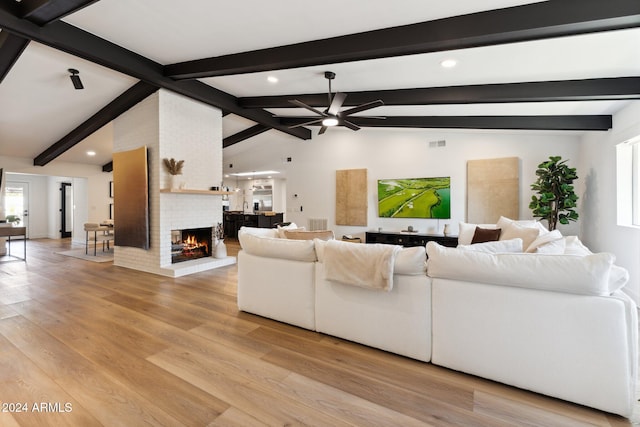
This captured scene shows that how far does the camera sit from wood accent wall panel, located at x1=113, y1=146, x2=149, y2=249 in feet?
16.4

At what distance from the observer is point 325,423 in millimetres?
1554

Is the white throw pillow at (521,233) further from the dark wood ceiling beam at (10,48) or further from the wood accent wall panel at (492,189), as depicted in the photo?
the dark wood ceiling beam at (10,48)

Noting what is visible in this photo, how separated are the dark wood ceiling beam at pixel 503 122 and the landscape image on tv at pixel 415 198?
124 cm

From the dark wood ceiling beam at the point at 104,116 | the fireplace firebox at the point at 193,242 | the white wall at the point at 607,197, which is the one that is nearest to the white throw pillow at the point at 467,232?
the white wall at the point at 607,197

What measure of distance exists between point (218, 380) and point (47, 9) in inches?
149

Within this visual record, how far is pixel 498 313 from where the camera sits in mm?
1899

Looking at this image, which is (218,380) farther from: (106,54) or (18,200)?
(18,200)

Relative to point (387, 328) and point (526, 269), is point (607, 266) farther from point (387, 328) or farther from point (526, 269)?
point (387, 328)

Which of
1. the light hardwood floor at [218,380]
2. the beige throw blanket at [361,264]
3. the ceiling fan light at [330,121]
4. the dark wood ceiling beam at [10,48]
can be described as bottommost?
the light hardwood floor at [218,380]

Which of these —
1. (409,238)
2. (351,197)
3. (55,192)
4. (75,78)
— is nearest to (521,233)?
(409,238)

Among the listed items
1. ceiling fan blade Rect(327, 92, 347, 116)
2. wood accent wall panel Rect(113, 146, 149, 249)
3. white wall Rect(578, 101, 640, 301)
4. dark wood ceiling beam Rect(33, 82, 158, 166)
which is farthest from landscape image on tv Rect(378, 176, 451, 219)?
dark wood ceiling beam Rect(33, 82, 158, 166)

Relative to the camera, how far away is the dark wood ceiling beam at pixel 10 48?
3492mm

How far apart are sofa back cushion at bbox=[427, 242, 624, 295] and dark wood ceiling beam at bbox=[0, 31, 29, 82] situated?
A: 533cm

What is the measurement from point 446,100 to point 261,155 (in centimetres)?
609
